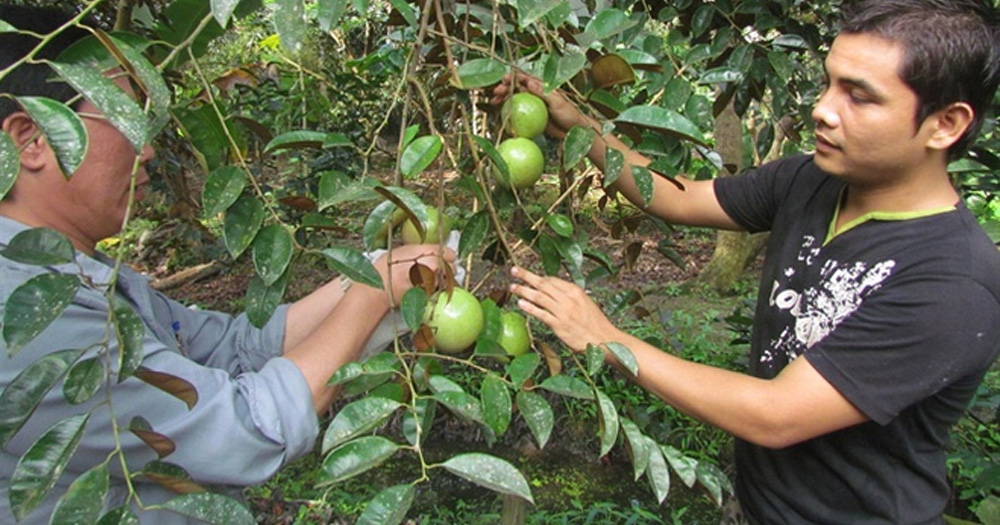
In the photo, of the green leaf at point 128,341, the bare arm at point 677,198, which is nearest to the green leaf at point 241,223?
the green leaf at point 128,341

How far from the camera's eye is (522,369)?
0.83 meters

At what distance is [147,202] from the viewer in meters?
5.24

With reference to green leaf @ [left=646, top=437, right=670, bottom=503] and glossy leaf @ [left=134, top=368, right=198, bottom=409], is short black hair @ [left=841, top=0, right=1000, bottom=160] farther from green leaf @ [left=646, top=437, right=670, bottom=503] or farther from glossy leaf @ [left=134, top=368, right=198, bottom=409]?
glossy leaf @ [left=134, top=368, right=198, bottom=409]

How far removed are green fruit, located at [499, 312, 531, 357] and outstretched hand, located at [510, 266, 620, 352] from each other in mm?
26

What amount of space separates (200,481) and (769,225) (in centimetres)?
100

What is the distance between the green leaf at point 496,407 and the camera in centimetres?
79

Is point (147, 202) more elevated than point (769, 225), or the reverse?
point (769, 225)

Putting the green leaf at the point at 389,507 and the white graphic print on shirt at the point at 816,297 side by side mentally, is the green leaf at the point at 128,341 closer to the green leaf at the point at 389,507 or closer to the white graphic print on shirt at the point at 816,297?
the green leaf at the point at 389,507

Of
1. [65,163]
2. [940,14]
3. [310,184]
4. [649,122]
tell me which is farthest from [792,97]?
[310,184]

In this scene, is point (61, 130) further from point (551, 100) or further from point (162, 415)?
point (551, 100)

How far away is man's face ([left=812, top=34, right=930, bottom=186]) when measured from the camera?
95 centimetres

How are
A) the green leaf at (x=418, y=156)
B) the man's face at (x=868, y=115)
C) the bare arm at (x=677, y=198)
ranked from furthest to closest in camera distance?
the bare arm at (x=677, y=198)
the man's face at (x=868, y=115)
the green leaf at (x=418, y=156)

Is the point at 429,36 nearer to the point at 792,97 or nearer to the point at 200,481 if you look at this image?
the point at 200,481

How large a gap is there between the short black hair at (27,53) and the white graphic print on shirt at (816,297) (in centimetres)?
97
